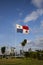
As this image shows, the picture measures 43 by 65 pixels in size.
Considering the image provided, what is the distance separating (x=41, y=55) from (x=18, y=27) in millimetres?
32553

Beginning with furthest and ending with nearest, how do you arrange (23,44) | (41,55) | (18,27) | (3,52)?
(3,52) → (23,44) → (41,55) → (18,27)

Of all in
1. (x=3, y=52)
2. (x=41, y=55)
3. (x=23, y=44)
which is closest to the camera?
(x=41, y=55)

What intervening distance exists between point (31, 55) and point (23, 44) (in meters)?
24.4

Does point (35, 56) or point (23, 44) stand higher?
point (23, 44)

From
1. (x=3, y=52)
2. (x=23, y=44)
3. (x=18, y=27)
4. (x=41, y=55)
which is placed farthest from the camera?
(x=3, y=52)

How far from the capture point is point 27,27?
40875mm

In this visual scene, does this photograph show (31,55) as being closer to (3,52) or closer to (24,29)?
(24,29)

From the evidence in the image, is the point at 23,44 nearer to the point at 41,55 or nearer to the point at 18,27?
the point at 41,55

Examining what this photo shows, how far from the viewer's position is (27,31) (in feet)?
133

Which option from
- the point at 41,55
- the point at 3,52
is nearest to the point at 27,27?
the point at 41,55

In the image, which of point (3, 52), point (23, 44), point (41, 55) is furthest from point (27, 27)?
point (3, 52)

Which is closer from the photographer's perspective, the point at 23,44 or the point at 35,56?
the point at 35,56

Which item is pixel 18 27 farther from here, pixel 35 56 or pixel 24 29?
pixel 35 56

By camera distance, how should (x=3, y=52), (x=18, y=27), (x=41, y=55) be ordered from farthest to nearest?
(x=3, y=52), (x=41, y=55), (x=18, y=27)
